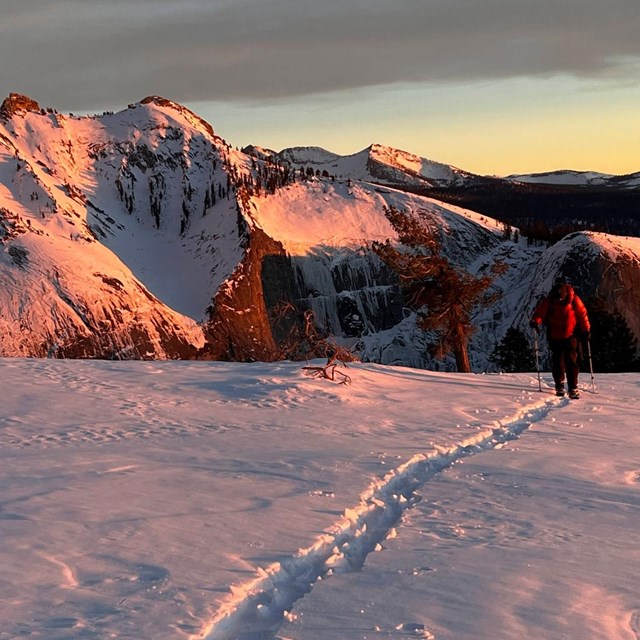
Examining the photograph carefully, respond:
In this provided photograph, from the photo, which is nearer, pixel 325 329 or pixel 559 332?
pixel 559 332

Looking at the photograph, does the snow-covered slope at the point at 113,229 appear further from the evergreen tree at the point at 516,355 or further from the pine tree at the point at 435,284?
the pine tree at the point at 435,284

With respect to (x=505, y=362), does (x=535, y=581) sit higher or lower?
higher

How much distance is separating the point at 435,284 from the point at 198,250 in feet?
223

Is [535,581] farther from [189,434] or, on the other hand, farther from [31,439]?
[31,439]

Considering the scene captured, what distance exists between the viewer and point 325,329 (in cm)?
1866

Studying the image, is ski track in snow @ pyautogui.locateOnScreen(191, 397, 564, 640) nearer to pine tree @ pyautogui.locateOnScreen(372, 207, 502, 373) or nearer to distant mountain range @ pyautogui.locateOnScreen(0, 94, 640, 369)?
pine tree @ pyautogui.locateOnScreen(372, 207, 502, 373)

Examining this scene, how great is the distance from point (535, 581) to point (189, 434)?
20.7ft

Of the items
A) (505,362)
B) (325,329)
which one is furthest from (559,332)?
(505,362)

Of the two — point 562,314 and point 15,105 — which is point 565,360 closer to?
point 562,314

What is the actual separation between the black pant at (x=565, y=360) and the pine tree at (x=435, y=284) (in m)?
10.2

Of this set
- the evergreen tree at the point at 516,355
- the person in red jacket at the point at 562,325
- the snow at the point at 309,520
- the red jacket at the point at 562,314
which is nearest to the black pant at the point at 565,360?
the person in red jacket at the point at 562,325

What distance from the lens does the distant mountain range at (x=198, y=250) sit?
72750mm

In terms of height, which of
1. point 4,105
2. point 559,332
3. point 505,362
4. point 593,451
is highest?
point 4,105

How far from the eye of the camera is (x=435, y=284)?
27531 mm
